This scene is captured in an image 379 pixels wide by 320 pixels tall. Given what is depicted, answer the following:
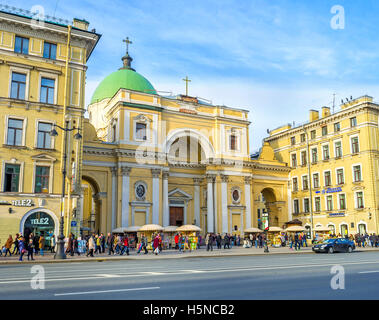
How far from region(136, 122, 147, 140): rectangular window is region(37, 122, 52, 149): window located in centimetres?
1294

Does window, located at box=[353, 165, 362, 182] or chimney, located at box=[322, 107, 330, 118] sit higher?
chimney, located at box=[322, 107, 330, 118]

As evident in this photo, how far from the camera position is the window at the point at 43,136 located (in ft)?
102

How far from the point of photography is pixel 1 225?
28375mm

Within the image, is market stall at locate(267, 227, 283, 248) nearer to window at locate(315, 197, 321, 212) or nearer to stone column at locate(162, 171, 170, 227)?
window at locate(315, 197, 321, 212)

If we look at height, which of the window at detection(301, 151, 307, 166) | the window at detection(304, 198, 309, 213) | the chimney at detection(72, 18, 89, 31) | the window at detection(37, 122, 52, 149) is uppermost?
the chimney at detection(72, 18, 89, 31)

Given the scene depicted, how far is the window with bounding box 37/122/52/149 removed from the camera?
31.0 m

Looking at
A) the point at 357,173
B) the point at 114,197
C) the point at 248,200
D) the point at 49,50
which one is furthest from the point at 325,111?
the point at 49,50

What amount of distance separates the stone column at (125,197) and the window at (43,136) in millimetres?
11454

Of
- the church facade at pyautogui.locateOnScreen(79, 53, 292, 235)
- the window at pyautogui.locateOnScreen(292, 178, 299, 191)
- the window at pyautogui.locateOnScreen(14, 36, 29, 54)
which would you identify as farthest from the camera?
the window at pyautogui.locateOnScreen(292, 178, 299, 191)

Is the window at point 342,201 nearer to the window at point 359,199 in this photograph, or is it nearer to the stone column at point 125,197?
the window at point 359,199

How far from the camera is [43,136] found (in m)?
31.1

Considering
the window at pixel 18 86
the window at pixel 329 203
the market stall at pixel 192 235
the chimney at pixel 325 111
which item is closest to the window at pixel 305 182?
the window at pixel 329 203

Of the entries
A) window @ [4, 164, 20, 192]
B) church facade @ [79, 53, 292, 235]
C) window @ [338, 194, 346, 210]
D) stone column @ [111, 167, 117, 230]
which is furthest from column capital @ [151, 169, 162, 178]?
window @ [338, 194, 346, 210]
